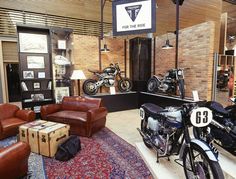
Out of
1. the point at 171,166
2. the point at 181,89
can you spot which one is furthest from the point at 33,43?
the point at 171,166

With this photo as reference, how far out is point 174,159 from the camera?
2553 mm

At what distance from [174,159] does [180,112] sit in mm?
963

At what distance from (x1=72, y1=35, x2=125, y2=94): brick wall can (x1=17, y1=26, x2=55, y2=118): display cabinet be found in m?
0.87

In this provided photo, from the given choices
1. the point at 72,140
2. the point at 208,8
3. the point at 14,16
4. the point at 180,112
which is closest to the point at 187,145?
the point at 180,112

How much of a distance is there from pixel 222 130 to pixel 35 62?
16.1 ft

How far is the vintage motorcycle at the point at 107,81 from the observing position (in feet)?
18.6

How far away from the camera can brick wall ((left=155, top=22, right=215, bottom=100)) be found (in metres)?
4.43

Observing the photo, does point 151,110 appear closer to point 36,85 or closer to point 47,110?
point 47,110

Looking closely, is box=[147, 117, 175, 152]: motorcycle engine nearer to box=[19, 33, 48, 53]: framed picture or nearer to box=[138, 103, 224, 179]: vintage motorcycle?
box=[138, 103, 224, 179]: vintage motorcycle

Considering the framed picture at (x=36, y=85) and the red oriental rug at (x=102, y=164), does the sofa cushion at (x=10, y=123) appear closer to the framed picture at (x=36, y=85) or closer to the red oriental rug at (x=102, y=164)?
the red oriental rug at (x=102, y=164)

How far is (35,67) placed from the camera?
4953mm

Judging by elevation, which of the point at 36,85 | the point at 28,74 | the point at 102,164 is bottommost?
the point at 102,164

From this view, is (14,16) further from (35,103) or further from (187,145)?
(187,145)

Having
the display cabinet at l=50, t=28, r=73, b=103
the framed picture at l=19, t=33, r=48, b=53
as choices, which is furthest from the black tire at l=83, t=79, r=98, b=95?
the framed picture at l=19, t=33, r=48, b=53
